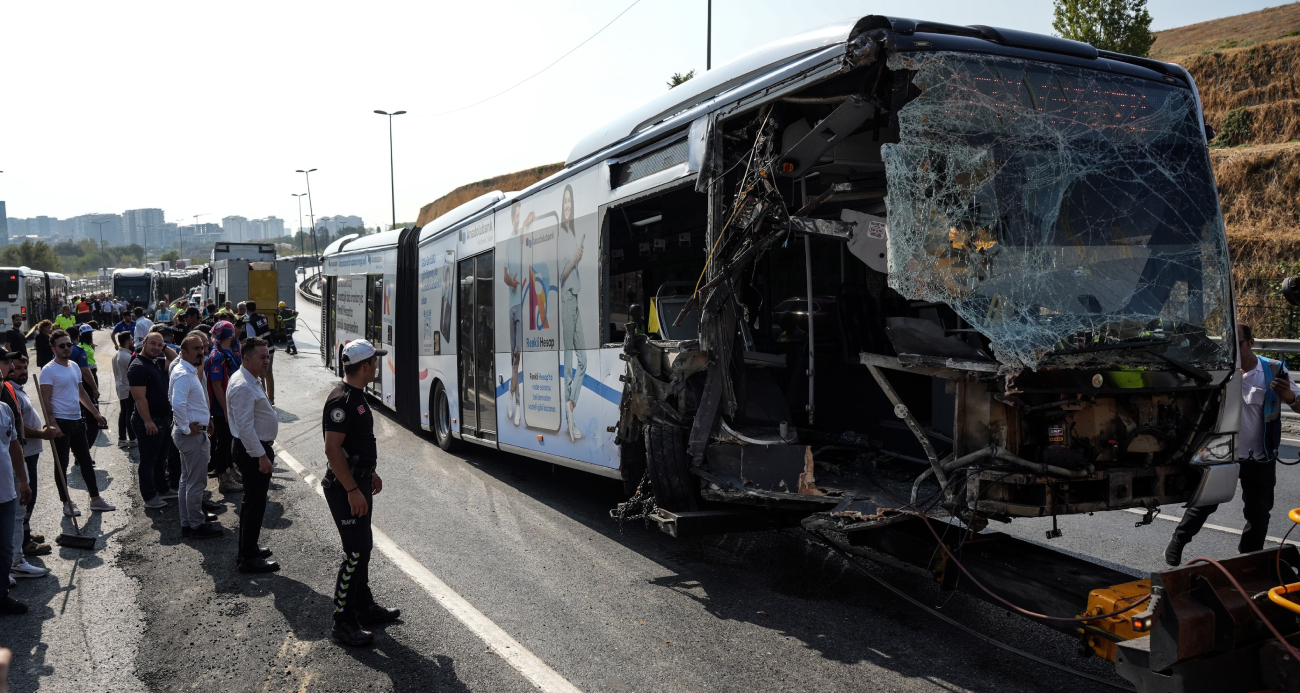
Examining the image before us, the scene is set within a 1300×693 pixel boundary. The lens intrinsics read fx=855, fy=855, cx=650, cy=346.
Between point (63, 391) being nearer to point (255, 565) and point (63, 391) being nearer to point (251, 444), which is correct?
point (251, 444)

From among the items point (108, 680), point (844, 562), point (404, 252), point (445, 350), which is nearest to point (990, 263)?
point (844, 562)

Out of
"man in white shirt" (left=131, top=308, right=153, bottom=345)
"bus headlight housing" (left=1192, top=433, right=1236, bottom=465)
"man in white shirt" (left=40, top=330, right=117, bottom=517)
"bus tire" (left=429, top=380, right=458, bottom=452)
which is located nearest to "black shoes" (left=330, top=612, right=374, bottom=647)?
"man in white shirt" (left=40, top=330, right=117, bottom=517)

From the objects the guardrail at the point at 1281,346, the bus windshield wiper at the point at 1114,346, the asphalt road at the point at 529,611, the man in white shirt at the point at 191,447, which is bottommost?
the asphalt road at the point at 529,611

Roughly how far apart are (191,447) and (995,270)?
6.57 m

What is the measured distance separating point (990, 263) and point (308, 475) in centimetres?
821

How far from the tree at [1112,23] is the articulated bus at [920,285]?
106 ft

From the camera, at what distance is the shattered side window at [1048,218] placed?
455 centimetres

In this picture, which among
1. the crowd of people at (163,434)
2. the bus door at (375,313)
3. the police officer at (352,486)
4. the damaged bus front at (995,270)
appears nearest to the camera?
the damaged bus front at (995,270)

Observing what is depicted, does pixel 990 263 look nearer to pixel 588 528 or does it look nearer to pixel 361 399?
pixel 361 399

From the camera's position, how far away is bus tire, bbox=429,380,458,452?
11.8 metres

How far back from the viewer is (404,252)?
44.4 ft

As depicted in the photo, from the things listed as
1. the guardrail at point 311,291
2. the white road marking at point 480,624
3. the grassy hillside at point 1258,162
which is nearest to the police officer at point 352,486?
the white road marking at point 480,624

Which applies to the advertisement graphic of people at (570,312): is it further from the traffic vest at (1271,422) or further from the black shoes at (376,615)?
the traffic vest at (1271,422)

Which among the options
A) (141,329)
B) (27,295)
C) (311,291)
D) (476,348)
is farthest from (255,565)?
(311,291)
